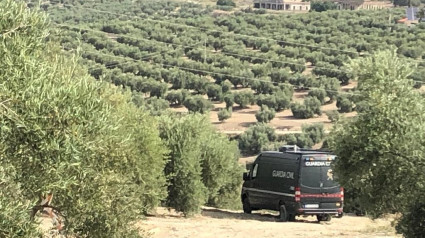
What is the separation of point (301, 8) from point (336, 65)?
49.8m

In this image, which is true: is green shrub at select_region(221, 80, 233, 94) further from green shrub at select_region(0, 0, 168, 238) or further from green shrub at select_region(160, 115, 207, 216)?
green shrub at select_region(0, 0, 168, 238)

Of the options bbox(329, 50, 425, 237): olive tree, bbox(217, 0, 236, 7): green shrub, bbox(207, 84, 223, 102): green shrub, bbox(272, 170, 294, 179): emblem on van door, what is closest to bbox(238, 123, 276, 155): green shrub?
bbox(207, 84, 223, 102): green shrub

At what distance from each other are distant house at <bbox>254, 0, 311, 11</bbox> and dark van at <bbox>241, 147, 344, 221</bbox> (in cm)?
9091

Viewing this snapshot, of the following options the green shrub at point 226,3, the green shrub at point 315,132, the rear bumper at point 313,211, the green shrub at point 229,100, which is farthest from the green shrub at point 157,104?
the green shrub at point 226,3

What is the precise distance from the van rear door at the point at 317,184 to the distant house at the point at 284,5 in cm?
9182

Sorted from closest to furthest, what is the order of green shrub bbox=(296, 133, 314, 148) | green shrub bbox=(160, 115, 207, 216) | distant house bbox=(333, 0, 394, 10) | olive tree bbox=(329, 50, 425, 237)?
1. olive tree bbox=(329, 50, 425, 237)
2. green shrub bbox=(160, 115, 207, 216)
3. green shrub bbox=(296, 133, 314, 148)
4. distant house bbox=(333, 0, 394, 10)

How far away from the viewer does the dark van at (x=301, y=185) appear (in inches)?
1001

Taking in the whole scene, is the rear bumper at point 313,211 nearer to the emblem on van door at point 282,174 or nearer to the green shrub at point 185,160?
the emblem on van door at point 282,174

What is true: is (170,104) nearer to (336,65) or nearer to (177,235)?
(336,65)

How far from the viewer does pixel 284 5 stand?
388 ft

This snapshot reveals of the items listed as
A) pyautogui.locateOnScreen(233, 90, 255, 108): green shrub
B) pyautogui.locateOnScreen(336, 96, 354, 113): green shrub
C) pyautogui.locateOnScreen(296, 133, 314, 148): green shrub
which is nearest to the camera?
pyautogui.locateOnScreen(296, 133, 314, 148): green shrub

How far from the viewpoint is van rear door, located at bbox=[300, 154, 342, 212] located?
25.4 meters

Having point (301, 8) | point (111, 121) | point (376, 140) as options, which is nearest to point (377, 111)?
point (376, 140)

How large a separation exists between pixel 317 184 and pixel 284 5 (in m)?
94.4
